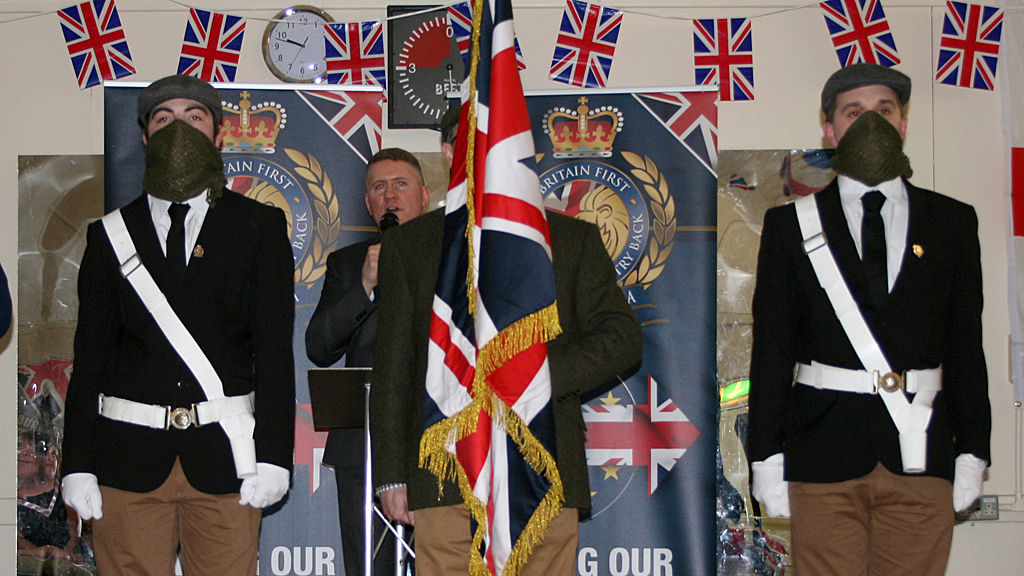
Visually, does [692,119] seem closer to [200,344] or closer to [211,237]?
[211,237]

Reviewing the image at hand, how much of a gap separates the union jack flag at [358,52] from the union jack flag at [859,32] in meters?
2.19

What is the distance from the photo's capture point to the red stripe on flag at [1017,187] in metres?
5.14

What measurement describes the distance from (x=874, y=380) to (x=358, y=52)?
10.5 ft

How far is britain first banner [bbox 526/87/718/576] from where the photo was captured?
4.67 metres

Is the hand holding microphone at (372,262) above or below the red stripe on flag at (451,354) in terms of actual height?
above

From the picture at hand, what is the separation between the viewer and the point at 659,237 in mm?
4820

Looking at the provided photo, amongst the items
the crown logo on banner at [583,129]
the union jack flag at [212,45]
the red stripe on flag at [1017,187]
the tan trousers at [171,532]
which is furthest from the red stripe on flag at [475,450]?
the red stripe on flag at [1017,187]

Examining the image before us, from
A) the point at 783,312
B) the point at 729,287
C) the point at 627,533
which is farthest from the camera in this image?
the point at 729,287

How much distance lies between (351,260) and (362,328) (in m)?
0.35

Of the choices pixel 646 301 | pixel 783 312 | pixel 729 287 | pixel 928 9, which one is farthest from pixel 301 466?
pixel 928 9

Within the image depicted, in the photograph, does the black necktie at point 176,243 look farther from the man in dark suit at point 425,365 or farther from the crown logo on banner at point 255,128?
the crown logo on banner at point 255,128

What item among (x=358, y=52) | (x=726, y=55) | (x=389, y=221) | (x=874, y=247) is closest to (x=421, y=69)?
(x=358, y=52)

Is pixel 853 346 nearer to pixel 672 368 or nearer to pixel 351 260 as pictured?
pixel 672 368

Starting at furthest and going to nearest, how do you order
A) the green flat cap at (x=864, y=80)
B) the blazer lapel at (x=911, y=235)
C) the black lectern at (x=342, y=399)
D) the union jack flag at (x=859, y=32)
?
1. the union jack flag at (x=859, y=32)
2. the black lectern at (x=342, y=399)
3. the green flat cap at (x=864, y=80)
4. the blazer lapel at (x=911, y=235)
